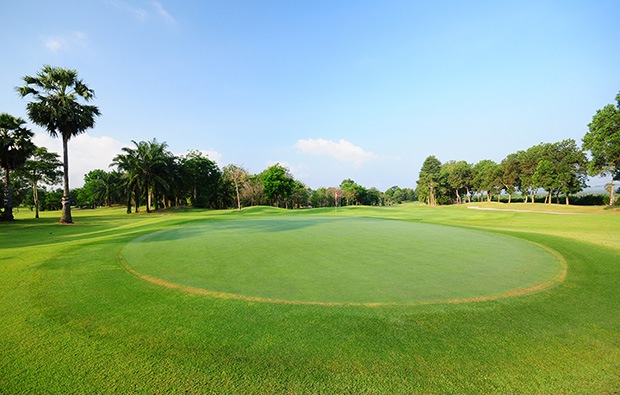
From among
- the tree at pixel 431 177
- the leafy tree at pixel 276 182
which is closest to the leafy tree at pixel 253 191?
the leafy tree at pixel 276 182

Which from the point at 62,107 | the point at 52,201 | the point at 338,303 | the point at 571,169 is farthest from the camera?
the point at 52,201

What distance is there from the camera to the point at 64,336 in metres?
3.03

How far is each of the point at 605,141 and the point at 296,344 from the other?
41.7 m

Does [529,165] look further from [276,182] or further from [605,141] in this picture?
[276,182]

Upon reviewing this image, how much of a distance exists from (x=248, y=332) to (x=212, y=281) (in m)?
2.28

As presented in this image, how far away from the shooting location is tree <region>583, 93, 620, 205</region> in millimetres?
26375

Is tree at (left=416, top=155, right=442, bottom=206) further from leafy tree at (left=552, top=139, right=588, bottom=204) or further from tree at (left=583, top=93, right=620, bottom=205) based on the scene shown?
tree at (left=583, top=93, right=620, bottom=205)

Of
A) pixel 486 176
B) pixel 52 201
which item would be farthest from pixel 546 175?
pixel 52 201

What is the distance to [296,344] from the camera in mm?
2893

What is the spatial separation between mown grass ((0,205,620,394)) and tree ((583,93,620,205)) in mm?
35244

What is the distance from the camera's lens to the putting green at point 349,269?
446 cm

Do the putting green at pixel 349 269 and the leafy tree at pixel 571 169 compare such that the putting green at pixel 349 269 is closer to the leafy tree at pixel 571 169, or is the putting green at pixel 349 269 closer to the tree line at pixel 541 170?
the tree line at pixel 541 170

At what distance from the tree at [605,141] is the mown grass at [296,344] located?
35.2 meters

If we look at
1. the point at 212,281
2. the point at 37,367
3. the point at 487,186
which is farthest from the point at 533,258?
the point at 487,186
